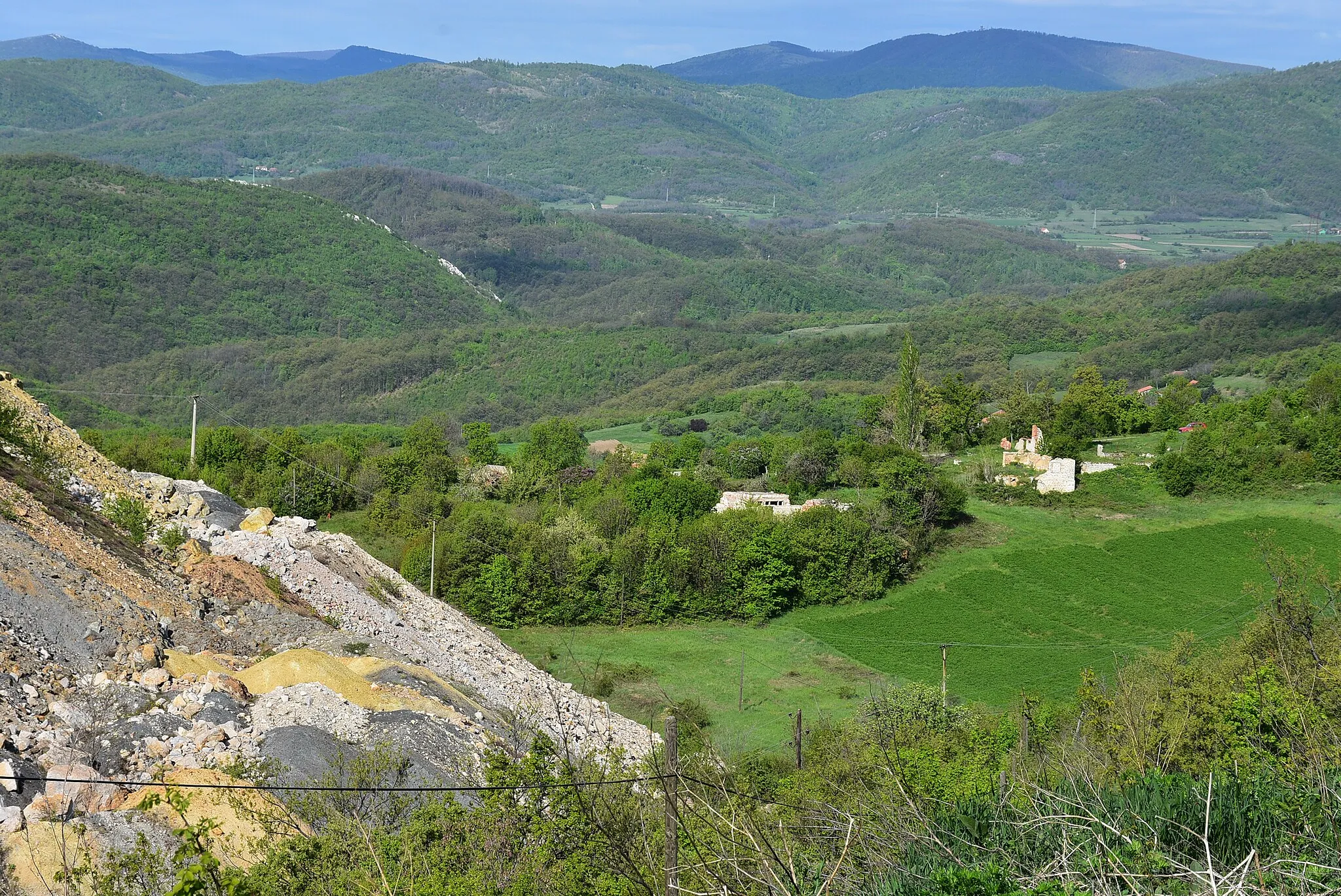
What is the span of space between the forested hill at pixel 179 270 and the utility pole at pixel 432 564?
268 ft

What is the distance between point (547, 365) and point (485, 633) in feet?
333

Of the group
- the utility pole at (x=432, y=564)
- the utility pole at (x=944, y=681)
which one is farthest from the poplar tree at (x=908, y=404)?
the utility pole at (x=432, y=564)

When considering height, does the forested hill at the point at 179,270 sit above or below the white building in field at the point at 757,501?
above

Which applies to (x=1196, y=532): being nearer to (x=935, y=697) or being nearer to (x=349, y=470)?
(x=935, y=697)

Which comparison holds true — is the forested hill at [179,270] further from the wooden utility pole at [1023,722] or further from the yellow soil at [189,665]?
the yellow soil at [189,665]

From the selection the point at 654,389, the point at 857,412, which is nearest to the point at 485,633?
the point at 857,412

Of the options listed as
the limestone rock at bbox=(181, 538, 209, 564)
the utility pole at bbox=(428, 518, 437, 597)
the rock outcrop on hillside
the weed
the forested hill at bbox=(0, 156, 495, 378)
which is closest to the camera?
the rock outcrop on hillside

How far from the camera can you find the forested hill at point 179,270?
125688 millimetres

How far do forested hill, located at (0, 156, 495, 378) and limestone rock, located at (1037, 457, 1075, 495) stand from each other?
90371mm

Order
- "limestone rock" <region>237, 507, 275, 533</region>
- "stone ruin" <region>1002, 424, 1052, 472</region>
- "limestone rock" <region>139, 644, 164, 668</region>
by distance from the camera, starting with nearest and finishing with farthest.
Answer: "limestone rock" <region>139, 644, 164, 668</region> < "limestone rock" <region>237, 507, 275, 533</region> < "stone ruin" <region>1002, 424, 1052, 472</region>

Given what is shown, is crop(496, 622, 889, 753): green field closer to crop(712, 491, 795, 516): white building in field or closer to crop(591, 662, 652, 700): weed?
crop(591, 662, 652, 700): weed

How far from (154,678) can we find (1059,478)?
139 ft

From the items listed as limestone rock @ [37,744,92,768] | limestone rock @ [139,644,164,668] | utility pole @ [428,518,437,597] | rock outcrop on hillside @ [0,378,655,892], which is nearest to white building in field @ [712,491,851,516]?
utility pole @ [428,518,437,597]

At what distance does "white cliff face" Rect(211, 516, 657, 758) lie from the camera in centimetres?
2295
